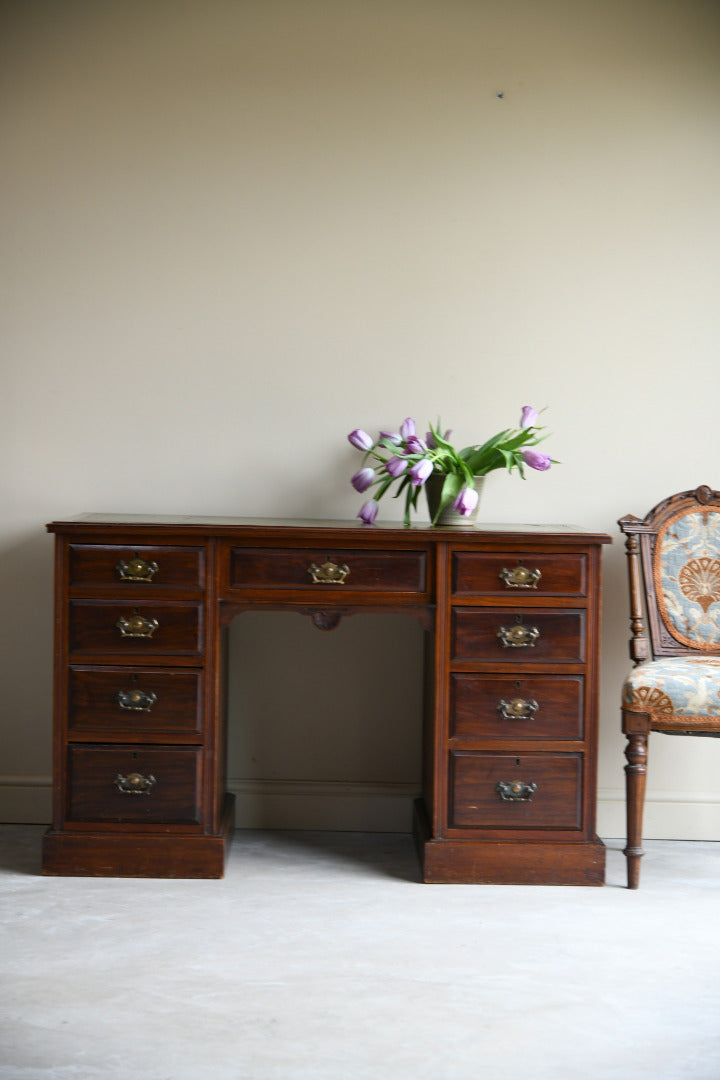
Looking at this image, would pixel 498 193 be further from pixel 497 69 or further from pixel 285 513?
pixel 285 513

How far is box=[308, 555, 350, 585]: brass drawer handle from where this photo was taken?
263 centimetres

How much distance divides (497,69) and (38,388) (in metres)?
1.70

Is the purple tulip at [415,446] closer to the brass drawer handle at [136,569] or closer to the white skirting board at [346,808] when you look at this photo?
the brass drawer handle at [136,569]

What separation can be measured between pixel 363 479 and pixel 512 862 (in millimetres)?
1104

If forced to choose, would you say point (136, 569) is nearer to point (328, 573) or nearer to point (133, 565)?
point (133, 565)

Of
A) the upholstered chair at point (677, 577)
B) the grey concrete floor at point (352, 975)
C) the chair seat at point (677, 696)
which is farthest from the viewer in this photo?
the upholstered chair at point (677, 577)

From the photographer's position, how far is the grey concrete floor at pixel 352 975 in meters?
1.73

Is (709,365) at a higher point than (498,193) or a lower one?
lower

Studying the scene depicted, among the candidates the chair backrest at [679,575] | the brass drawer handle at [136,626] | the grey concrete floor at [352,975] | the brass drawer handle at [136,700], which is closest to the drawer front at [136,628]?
the brass drawer handle at [136,626]

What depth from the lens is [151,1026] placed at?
1.82 meters

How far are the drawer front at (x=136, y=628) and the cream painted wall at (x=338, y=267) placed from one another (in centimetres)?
53

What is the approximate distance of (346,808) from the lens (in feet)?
10.2

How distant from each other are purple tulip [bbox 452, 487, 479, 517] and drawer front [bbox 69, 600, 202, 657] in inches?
29.0

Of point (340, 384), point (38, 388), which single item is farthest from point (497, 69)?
point (38, 388)
